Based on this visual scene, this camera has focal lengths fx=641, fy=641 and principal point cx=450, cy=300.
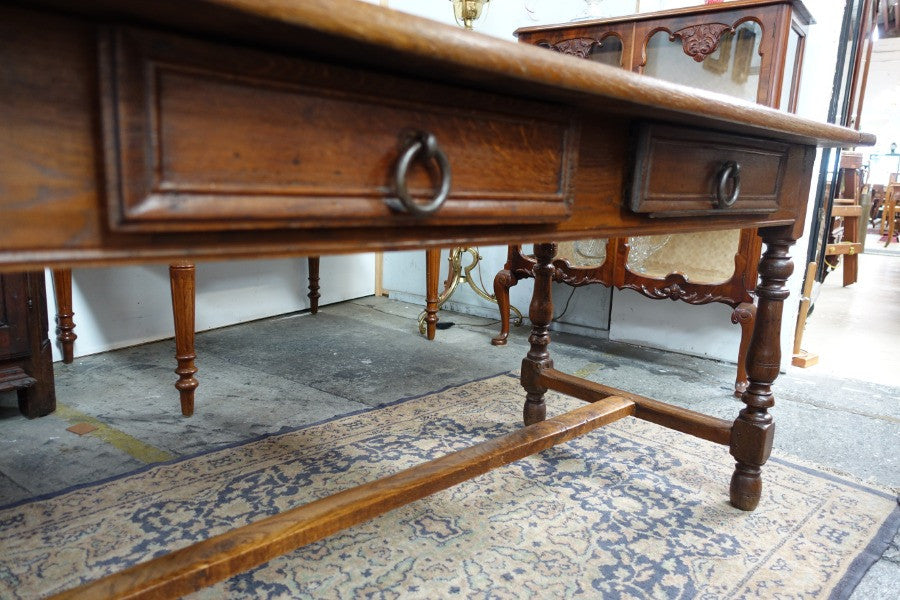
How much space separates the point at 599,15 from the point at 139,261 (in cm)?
307

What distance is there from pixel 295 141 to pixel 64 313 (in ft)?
7.97

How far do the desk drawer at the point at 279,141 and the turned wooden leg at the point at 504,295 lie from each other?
7.80 ft

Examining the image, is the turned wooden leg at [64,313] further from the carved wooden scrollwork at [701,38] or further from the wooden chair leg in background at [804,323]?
the wooden chair leg in background at [804,323]

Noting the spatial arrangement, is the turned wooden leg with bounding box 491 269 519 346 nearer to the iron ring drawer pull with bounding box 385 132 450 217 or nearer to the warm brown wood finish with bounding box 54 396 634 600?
the warm brown wood finish with bounding box 54 396 634 600

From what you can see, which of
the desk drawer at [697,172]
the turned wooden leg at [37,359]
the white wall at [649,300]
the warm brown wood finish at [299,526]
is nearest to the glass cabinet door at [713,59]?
the white wall at [649,300]

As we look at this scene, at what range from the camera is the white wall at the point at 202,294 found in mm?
2795

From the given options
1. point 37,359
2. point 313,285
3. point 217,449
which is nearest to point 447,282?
point 313,285

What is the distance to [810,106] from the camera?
2.73m

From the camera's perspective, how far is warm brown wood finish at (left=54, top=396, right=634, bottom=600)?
89 centimetres

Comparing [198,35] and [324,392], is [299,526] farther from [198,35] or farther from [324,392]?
[324,392]

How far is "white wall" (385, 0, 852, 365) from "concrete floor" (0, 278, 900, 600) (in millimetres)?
109

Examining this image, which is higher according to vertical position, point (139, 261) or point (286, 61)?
point (286, 61)

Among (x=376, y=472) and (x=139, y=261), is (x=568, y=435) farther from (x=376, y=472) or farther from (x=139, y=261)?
(x=139, y=261)

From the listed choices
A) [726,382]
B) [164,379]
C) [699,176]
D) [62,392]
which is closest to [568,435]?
[699,176]
